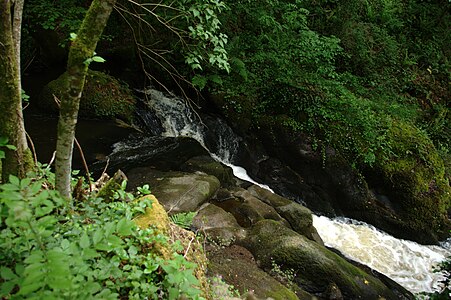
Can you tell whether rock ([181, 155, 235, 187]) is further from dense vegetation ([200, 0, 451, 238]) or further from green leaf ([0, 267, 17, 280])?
green leaf ([0, 267, 17, 280])

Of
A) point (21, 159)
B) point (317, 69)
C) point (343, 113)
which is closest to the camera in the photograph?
point (21, 159)

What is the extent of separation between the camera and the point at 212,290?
3324mm

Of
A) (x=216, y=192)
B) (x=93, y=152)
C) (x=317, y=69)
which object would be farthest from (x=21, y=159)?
(x=317, y=69)

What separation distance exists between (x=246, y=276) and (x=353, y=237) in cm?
429

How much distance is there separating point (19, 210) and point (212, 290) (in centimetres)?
228

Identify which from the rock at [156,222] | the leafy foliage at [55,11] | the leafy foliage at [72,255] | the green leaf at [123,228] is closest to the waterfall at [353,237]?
the rock at [156,222]

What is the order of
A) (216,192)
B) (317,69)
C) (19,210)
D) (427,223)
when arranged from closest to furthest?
(19,210), (216,192), (427,223), (317,69)

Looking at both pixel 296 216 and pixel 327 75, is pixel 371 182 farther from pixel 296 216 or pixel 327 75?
pixel 327 75

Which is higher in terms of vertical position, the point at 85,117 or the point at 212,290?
the point at 212,290

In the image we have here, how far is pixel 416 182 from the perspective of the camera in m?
8.49

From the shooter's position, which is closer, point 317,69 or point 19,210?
point 19,210

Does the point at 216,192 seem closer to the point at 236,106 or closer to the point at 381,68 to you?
the point at 236,106

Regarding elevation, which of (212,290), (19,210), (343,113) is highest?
(19,210)

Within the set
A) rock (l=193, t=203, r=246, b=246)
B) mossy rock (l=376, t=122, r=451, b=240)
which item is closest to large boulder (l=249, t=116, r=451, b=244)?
mossy rock (l=376, t=122, r=451, b=240)
